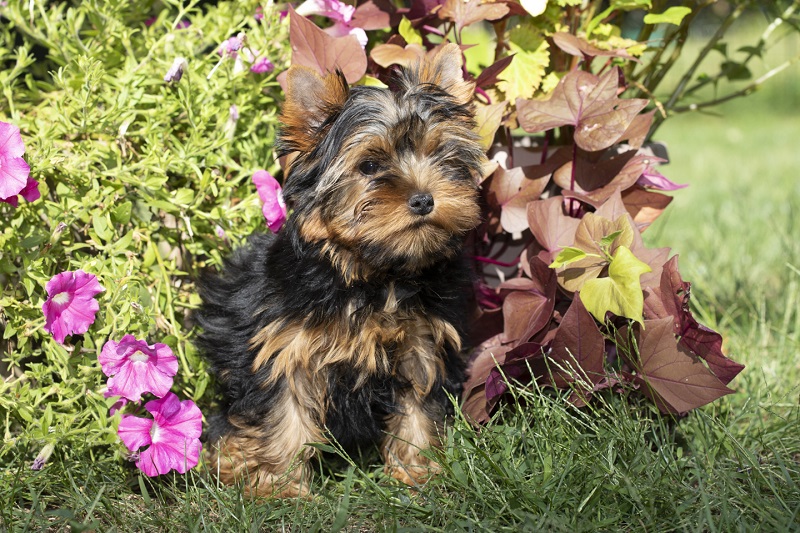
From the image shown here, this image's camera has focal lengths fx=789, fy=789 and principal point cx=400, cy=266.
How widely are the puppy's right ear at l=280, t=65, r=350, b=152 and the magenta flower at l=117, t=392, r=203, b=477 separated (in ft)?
3.82

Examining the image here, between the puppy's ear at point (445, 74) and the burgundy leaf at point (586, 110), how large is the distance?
0.36 meters

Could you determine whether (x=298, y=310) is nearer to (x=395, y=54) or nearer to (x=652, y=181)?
(x=395, y=54)

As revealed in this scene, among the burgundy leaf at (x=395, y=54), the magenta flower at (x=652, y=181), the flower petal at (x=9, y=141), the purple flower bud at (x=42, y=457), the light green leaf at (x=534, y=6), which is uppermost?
the light green leaf at (x=534, y=6)

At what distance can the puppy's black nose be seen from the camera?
2799mm

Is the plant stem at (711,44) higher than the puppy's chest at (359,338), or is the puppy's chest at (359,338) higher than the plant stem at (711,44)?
the plant stem at (711,44)

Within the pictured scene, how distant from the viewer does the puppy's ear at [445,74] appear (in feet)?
10.6

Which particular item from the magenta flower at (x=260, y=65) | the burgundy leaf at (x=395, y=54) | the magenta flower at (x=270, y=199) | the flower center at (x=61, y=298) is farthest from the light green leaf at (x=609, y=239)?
the flower center at (x=61, y=298)

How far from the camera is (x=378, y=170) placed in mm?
2941

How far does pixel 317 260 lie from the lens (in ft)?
10.0

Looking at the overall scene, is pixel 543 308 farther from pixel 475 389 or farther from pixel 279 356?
pixel 279 356

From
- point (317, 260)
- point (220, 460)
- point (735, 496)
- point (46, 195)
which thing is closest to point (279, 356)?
point (317, 260)

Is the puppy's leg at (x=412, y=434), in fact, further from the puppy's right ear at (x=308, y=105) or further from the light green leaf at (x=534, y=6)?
the light green leaf at (x=534, y=6)

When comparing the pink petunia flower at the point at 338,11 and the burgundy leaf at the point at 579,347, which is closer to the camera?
the burgundy leaf at the point at 579,347

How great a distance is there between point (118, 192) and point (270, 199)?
65 centimetres
